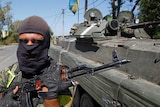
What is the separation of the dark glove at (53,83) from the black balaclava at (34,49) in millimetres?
81

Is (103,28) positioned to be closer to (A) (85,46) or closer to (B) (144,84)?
(A) (85,46)

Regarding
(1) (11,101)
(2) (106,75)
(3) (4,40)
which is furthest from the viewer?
(3) (4,40)

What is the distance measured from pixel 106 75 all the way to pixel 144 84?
1.06 metres

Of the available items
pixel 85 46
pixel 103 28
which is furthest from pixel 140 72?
pixel 103 28

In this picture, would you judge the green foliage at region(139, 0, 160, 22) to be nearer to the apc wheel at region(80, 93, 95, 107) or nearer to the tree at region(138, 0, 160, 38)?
the tree at region(138, 0, 160, 38)

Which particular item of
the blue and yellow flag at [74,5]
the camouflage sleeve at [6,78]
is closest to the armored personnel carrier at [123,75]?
the camouflage sleeve at [6,78]

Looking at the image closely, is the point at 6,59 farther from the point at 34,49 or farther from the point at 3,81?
the point at 34,49

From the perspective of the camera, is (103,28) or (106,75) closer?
(106,75)

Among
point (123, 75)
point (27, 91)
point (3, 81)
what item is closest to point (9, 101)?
point (27, 91)

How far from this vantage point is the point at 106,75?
14.7 ft

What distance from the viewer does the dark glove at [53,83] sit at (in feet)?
7.07

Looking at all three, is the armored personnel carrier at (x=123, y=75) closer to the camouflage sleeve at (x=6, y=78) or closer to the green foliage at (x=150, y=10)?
the camouflage sleeve at (x=6, y=78)

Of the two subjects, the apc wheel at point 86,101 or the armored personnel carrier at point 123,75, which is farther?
the apc wheel at point 86,101

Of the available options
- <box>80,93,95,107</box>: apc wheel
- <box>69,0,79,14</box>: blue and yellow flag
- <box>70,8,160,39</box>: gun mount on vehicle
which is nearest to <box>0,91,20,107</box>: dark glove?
<box>80,93,95,107</box>: apc wheel
